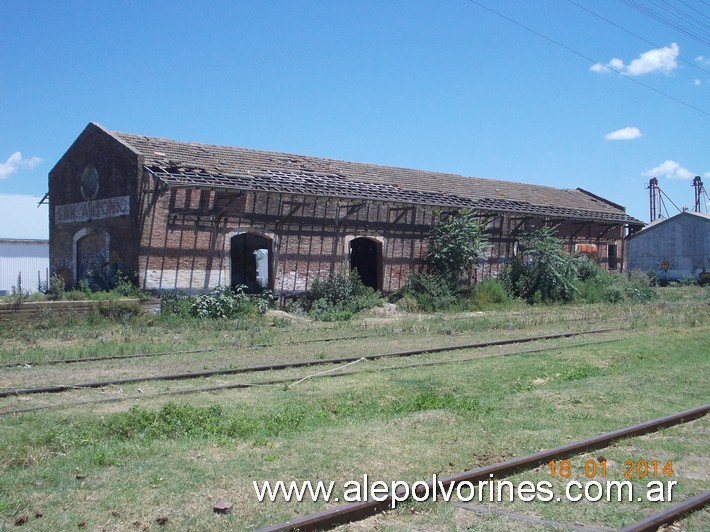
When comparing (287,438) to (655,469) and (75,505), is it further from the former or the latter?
(655,469)

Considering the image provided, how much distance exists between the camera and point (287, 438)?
6.85 m

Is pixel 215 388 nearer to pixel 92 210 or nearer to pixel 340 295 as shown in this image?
pixel 340 295

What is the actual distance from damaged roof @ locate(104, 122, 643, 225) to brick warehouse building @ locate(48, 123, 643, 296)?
79mm

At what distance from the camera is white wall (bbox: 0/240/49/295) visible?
1251 inches

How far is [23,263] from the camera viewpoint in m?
32.6

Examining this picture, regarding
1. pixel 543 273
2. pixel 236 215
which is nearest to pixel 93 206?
pixel 236 215

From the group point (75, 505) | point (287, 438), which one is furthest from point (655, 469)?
point (75, 505)

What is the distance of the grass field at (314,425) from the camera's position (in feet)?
16.2

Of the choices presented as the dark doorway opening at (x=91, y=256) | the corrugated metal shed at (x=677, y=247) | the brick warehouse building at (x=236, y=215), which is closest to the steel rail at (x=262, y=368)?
the brick warehouse building at (x=236, y=215)

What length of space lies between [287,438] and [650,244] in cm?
4693

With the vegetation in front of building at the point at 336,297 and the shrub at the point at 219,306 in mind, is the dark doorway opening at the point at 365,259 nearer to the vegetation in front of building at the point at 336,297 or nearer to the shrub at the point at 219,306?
the vegetation in front of building at the point at 336,297

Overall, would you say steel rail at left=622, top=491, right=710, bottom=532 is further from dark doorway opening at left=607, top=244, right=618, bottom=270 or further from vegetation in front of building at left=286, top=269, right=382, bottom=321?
dark doorway opening at left=607, top=244, right=618, bottom=270

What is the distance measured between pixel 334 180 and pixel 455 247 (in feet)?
17.5

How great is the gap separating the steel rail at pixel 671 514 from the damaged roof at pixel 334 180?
55.8ft
